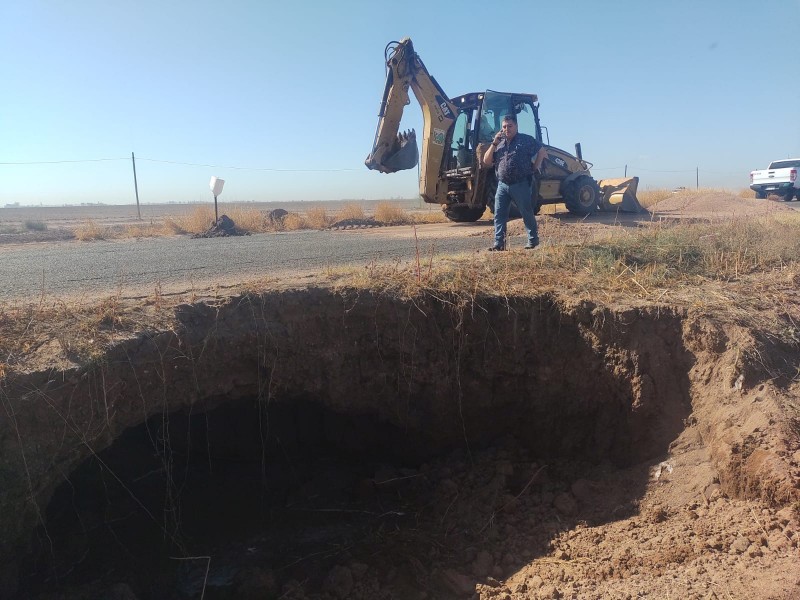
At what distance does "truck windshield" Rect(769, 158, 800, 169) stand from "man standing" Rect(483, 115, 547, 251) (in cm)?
2081

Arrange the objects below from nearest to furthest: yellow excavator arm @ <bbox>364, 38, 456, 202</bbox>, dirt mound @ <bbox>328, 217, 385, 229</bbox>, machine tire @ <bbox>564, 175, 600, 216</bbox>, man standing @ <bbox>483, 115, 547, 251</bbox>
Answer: man standing @ <bbox>483, 115, 547, 251</bbox> < yellow excavator arm @ <bbox>364, 38, 456, 202</bbox> < machine tire @ <bbox>564, 175, 600, 216</bbox> < dirt mound @ <bbox>328, 217, 385, 229</bbox>

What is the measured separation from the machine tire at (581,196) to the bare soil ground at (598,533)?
745 cm

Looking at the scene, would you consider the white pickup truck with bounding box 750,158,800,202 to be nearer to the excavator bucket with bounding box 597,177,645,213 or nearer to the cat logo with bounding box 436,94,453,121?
the excavator bucket with bounding box 597,177,645,213

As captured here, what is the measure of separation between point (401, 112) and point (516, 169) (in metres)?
4.99

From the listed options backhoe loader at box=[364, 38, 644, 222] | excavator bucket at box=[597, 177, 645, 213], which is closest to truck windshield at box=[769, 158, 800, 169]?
excavator bucket at box=[597, 177, 645, 213]

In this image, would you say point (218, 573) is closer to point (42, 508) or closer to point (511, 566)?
point (42, 508)

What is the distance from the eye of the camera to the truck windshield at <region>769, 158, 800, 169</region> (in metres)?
22.3

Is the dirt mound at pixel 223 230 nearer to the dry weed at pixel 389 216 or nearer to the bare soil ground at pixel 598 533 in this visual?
the dry weed at pixel 389 216

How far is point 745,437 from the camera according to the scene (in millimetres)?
3617

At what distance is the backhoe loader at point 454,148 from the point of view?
10.9m

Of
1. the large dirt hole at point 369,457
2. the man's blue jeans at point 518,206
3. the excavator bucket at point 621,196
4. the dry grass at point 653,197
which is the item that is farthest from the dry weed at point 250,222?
the dry grass at point 653,197

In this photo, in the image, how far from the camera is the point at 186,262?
749 cm

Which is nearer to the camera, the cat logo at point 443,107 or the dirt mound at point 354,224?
the cat logo at point 443,107

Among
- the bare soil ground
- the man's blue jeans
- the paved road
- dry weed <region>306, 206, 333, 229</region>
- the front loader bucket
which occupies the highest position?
the front loader bucket
